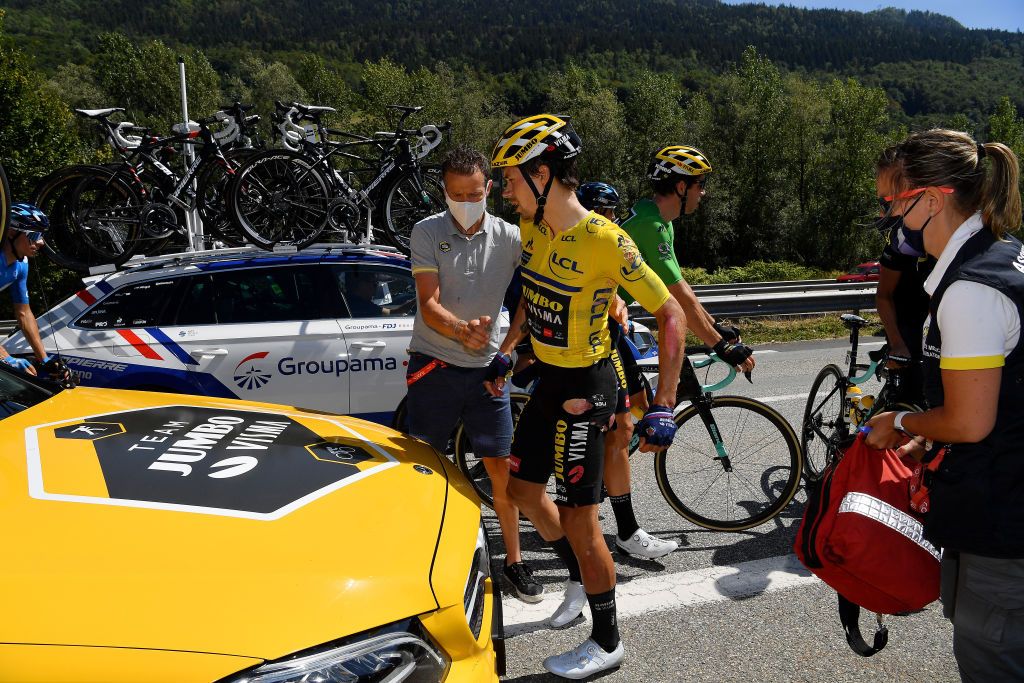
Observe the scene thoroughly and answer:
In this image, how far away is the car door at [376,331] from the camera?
5445 mm

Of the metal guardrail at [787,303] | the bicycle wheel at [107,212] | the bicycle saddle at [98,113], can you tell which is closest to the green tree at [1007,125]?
the metal guardrail at [787,303]

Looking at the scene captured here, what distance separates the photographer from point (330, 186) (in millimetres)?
6102

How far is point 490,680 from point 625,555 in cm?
216

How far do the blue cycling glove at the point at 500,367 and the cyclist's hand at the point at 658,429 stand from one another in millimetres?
903

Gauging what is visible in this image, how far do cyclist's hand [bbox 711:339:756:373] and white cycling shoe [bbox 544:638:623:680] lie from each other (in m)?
1.39

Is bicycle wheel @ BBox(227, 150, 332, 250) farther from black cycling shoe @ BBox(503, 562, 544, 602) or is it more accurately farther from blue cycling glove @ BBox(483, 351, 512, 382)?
black cycling shoe @ BBox(503, 562, 544, 602)

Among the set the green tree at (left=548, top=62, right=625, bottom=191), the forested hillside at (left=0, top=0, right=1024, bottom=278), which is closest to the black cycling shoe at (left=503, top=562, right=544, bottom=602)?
the forested hillside at (left=0, top=0, right=1024, bottom=278)

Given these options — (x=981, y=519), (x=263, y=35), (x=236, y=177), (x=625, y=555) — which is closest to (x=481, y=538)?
(x=981, y=519)

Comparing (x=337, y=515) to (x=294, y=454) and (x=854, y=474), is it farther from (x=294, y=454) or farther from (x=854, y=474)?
(x=854, y=474)

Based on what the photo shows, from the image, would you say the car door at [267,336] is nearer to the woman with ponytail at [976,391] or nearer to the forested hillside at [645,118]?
the woman with ponytail at [976,391]

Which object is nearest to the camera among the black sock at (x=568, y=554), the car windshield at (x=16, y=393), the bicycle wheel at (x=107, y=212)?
the car windshield at (x=16, y=393)

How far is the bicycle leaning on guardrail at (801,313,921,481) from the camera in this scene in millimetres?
4570

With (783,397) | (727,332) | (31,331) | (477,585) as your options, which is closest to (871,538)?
(477,585)

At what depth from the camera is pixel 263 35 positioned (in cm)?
15750
